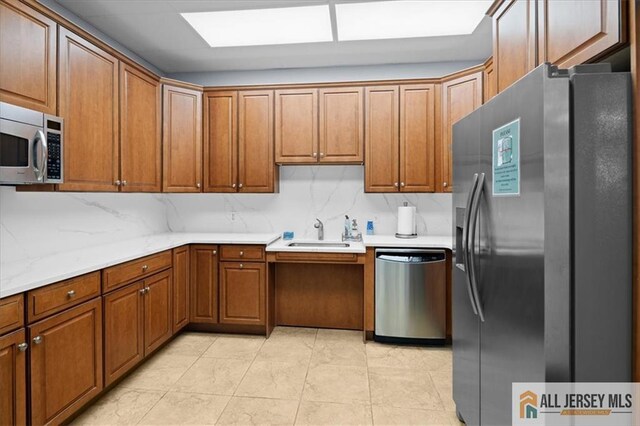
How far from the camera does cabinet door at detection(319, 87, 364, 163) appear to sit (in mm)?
3381

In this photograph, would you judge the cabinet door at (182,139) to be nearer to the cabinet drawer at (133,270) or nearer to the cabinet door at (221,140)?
the cabinet door at (221,140)

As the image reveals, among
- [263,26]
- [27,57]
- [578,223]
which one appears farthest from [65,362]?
[263,26]

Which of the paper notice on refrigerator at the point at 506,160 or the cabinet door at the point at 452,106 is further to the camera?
the cabinet door at the point at 452,106

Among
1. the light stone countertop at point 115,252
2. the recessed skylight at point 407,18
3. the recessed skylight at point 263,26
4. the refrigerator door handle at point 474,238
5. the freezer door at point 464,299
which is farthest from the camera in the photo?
the recessed skylight at point 263,26

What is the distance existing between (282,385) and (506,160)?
2067 millimetres

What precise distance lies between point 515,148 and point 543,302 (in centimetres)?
54

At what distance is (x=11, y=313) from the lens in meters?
1.55

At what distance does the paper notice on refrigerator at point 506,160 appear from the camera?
1.21m

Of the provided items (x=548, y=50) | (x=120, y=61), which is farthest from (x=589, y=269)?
(x=120, y=61)

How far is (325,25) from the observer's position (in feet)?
9.32

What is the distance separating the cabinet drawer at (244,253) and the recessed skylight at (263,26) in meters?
1.92

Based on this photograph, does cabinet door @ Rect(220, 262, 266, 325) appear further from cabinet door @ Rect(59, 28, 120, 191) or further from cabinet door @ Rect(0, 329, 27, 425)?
cabinet door @ Rect(0, 329, 27, 425)

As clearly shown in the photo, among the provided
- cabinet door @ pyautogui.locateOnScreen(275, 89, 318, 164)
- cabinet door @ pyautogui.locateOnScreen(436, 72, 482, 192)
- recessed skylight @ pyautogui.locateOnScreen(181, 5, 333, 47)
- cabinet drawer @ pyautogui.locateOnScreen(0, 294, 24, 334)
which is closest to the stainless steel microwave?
cabinet drawer @ pyautogui.locateOnScreen(0, 294, 24, 334)

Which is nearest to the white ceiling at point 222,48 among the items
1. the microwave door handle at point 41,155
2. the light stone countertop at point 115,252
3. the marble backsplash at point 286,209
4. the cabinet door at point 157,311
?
the marble backsplash at point 286,209
